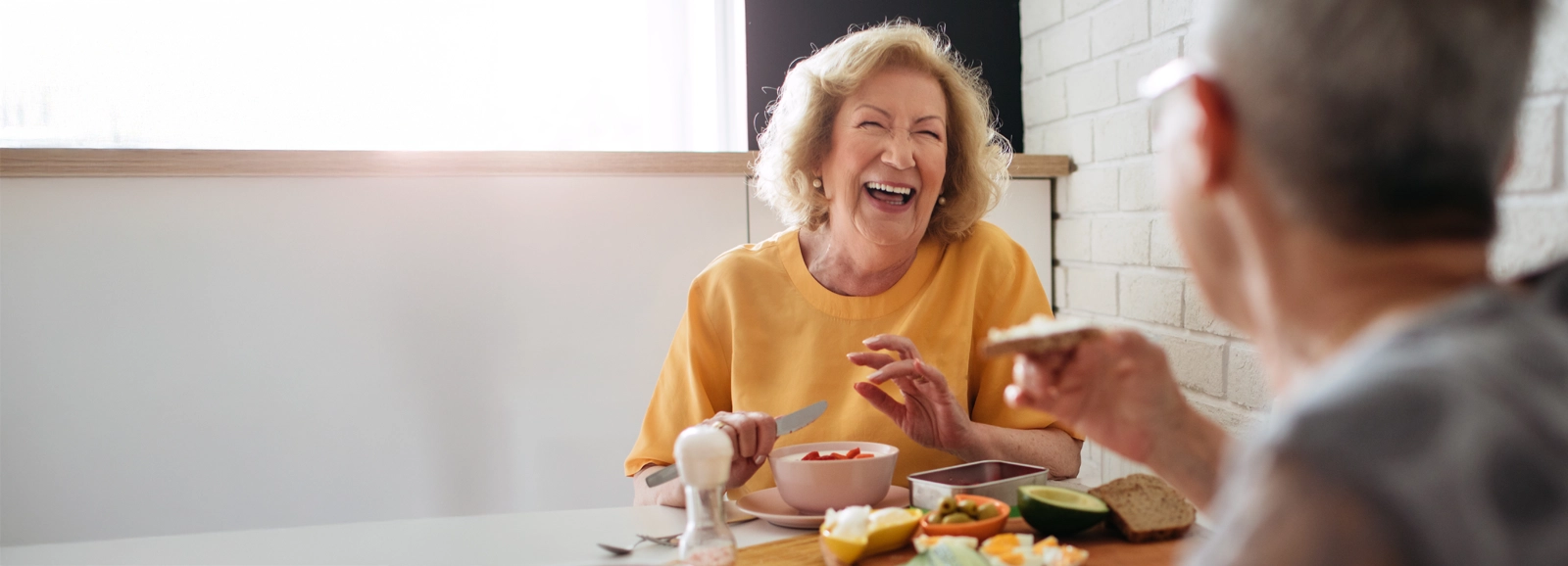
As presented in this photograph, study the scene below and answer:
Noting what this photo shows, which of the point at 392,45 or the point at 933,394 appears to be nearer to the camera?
the point at 933,394

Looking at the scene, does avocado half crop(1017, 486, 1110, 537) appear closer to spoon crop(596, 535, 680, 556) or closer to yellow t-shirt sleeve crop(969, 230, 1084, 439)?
spoon crop(596, 535, 680, 556)

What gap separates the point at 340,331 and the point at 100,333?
1.50 ft

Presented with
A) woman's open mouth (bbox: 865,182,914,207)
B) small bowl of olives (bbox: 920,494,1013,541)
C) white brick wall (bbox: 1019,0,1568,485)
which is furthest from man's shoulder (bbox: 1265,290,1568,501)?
woman's open mouth (bbox: 865,182,914,207)

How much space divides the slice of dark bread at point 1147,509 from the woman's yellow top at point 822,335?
1.69 feet

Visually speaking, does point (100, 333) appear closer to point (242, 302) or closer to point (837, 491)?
point (242, 302)

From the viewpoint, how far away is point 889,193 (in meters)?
1.74

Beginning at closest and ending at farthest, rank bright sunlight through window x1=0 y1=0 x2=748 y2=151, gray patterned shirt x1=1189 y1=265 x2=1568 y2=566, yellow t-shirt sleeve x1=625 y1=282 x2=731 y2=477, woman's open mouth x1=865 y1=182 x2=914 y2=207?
gray patterned shirt x1=1189 y1=265 x2=1568 y2=566, yellow t-shirt sleeve x1=625 y1=282 x2=731 y2=477, woman's open mouth x1=865 y1=182 x2=914 y2=207, bright sunlight through window x1=0 y1=0 x2=748 y2=151

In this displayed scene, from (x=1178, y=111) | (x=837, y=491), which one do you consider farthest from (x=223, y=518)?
(x=1178, y=111)

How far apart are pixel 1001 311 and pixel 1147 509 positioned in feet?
2.33

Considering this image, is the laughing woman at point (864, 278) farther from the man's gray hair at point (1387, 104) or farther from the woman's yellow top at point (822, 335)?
the man's gray hair at point (1387, 104)

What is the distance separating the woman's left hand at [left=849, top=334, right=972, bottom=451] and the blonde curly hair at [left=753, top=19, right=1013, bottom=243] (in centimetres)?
48

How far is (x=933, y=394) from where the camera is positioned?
4.43ft

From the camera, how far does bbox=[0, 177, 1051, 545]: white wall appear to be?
2.04m

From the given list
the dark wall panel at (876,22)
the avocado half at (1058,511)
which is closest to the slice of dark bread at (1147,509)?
the avocado half at (1058,511)
